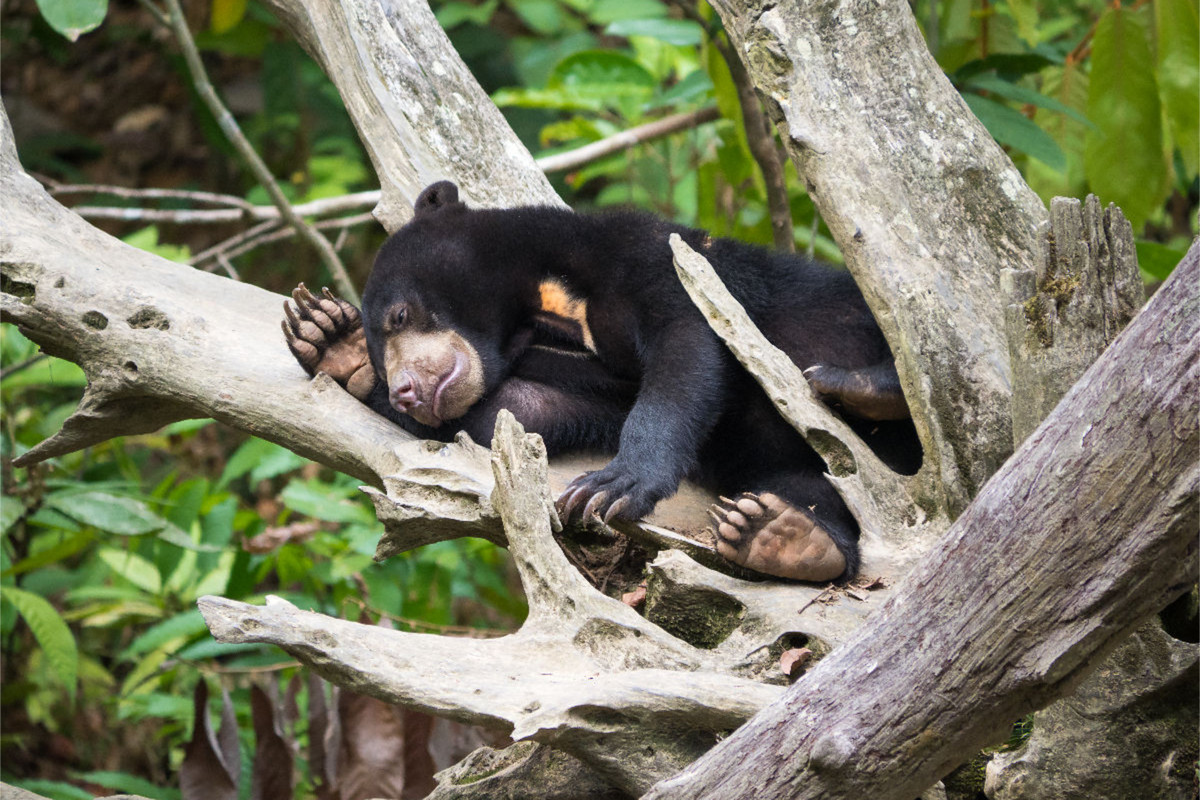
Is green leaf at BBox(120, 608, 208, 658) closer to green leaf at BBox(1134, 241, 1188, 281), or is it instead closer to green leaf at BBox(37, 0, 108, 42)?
green leaf at BBox(37, 0, 108, 42)

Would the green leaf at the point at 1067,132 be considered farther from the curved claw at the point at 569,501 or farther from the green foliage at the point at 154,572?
the green foliage at the point at 154,572

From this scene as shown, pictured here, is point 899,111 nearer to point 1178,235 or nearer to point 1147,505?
point 1147,505

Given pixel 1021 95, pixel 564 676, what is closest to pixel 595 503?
pixel 564 676

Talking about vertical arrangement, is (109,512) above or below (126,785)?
above

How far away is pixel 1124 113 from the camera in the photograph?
3.38 meters

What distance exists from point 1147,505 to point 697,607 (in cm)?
117

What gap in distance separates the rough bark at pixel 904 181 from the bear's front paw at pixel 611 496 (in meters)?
0.66

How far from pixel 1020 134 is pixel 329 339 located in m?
2.24

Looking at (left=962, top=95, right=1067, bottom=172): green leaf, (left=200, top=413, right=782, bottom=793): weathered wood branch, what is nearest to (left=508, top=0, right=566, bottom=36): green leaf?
(left=962, top=95, right=1067, bottom=172): green leaf

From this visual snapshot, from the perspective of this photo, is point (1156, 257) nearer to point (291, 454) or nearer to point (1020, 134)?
point (1020, 134)

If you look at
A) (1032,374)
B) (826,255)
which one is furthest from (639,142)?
(1032,374)

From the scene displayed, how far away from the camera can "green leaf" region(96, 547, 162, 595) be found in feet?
14.5

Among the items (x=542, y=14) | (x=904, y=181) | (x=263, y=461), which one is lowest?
(x=263, y=461)

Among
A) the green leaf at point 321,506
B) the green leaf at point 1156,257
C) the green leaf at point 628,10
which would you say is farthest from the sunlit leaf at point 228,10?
the green leaf at point 1156,257
